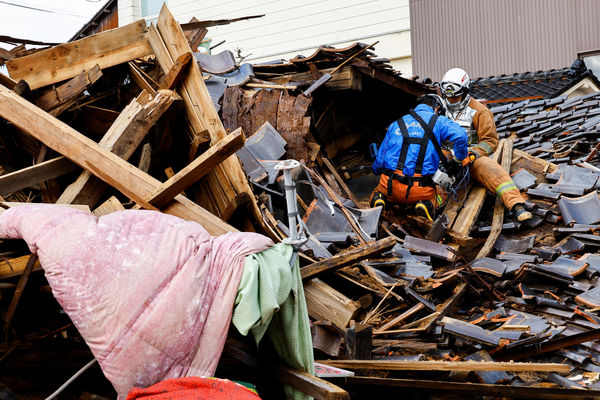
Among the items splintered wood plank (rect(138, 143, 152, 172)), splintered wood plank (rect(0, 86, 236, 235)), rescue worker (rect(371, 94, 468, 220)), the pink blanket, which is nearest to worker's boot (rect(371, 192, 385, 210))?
rescue worker (rect(371, 94, 468, 220))

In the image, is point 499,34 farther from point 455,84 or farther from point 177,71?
point 177,71

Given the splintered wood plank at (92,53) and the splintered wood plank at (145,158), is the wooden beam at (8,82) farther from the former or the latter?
the splintered wood plank at (145,158)

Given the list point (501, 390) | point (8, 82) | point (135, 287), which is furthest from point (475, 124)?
point (135, 287)

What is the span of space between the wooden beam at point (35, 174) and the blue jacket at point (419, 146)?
434 cm

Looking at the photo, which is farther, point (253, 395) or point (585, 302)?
point (585, 302)

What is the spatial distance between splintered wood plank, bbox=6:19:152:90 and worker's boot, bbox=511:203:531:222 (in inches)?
204

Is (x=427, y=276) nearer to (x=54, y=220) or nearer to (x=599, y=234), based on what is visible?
(x=599, y=234)

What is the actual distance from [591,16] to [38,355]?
18.6m

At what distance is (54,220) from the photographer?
123 inches

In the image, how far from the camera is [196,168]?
4234 millimetres

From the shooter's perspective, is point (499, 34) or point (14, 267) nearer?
point (14, 267)

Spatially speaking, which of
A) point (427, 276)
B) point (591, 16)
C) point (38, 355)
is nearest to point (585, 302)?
point (427, 276)

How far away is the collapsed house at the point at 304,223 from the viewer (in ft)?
12.4

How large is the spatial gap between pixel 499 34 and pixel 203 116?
15.5m
